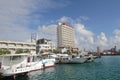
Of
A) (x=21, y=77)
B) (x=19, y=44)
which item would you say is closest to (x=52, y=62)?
(x=21, y=77)

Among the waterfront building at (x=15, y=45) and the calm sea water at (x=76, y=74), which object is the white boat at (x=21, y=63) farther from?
the waterfront building at (x=15, y=45)

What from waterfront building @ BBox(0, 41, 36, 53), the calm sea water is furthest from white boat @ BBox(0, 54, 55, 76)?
waterfront building @ BBox(0, 41, 36, 53)

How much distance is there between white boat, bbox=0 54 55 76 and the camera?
175 feet

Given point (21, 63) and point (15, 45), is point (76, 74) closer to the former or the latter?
point (21, 63)

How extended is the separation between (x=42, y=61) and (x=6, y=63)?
18.5 metres

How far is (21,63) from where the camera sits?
6606cm

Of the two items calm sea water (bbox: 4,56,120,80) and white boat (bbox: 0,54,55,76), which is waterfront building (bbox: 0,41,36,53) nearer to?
white boat (bbox: 0,54,55,76)

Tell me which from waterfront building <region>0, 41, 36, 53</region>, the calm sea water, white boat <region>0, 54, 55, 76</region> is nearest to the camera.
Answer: white boat <region>0, 54, 55, 76</region>

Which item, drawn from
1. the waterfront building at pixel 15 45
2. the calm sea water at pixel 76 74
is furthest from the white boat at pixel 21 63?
the waterfront building at pixel 15 45

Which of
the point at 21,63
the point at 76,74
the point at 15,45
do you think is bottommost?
the point at 76,74

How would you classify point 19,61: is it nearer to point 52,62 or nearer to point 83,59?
point 52,62

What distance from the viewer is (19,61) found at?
220 feet

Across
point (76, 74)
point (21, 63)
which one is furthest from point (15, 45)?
point (76, 74)

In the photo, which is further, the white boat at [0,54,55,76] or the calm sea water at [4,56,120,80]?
the calm sea water at [4,56,120,80]
